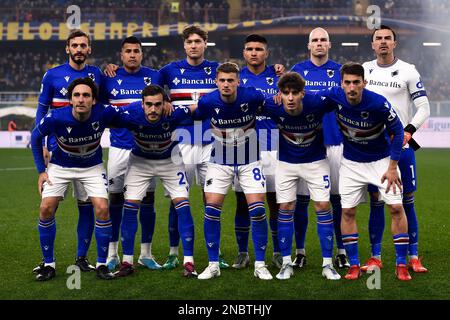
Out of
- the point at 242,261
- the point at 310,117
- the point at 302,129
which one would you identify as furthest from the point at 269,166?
the point at 242,261

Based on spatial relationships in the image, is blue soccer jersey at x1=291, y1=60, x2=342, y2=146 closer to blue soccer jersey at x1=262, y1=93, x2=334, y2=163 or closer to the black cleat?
blue soccer jersey at x1=262, y1=93, x2=334, y2=163

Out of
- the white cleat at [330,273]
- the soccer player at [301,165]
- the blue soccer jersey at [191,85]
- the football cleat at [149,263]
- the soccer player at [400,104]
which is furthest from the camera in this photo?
the blue soccer jersey at [191,85]

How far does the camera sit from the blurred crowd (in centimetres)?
3456

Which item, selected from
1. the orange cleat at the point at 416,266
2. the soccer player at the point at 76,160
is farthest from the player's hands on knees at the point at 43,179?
the orange cleat at the point at 416,266

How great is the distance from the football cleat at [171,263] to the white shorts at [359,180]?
5.49 ft

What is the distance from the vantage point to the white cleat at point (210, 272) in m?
6.02

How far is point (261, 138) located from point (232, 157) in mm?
545

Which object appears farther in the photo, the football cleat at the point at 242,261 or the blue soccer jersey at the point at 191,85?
the blue soccer jersey at the point at 191,85

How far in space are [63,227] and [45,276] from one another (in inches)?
124

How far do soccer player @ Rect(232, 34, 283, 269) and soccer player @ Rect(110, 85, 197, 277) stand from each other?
57cm

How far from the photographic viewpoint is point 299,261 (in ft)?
21.8

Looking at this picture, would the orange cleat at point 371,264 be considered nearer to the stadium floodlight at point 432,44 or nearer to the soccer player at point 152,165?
the soccer player at point 152,165

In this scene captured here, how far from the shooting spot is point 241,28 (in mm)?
32656
